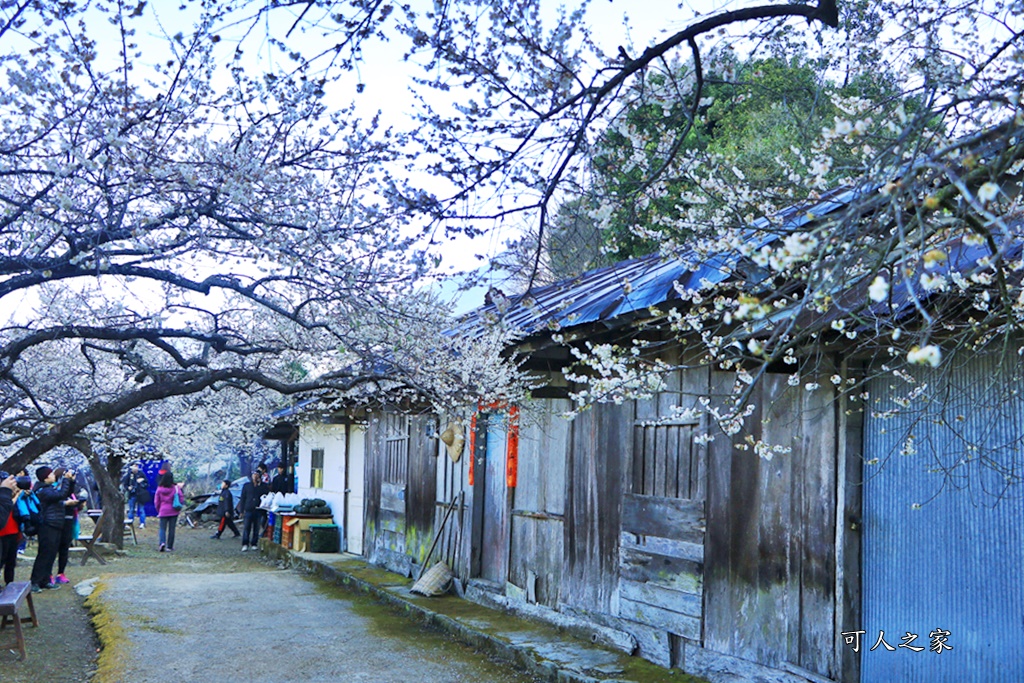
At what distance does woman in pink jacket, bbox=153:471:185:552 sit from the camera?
2073 centimetres

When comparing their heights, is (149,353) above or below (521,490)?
above

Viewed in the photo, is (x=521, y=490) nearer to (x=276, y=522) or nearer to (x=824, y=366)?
(x=824, y=366)

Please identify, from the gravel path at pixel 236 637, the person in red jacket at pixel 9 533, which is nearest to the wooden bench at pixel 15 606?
the gravel path at pixel 236 637

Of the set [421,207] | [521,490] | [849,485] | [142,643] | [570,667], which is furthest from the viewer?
[521,490]

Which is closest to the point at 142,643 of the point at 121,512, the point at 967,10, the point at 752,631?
the point at 752,631

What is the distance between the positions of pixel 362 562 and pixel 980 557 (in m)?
12.9

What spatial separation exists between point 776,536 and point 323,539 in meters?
12.9

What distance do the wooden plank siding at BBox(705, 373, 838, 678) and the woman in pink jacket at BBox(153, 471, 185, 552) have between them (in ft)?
52.2

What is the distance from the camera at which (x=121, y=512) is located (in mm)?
20188

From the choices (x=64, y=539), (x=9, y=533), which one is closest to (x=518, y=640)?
(x=9, y=533)

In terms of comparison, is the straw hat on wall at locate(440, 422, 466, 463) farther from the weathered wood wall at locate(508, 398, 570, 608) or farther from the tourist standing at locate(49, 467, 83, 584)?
the tourist standing at locate(49, 467, 83, 584)

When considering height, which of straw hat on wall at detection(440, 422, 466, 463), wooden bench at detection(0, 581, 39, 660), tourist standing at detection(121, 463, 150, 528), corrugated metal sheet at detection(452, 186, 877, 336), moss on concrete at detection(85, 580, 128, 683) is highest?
corrugated metal sheet at detection(452, 186, 877, 336)

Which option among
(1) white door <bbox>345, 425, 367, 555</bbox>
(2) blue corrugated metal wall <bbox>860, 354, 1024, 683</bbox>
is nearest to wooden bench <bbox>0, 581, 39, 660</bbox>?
(2) blue corrugated metal wall <bbox>860, 354, 1024, 683</bbox>

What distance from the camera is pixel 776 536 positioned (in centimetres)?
708
